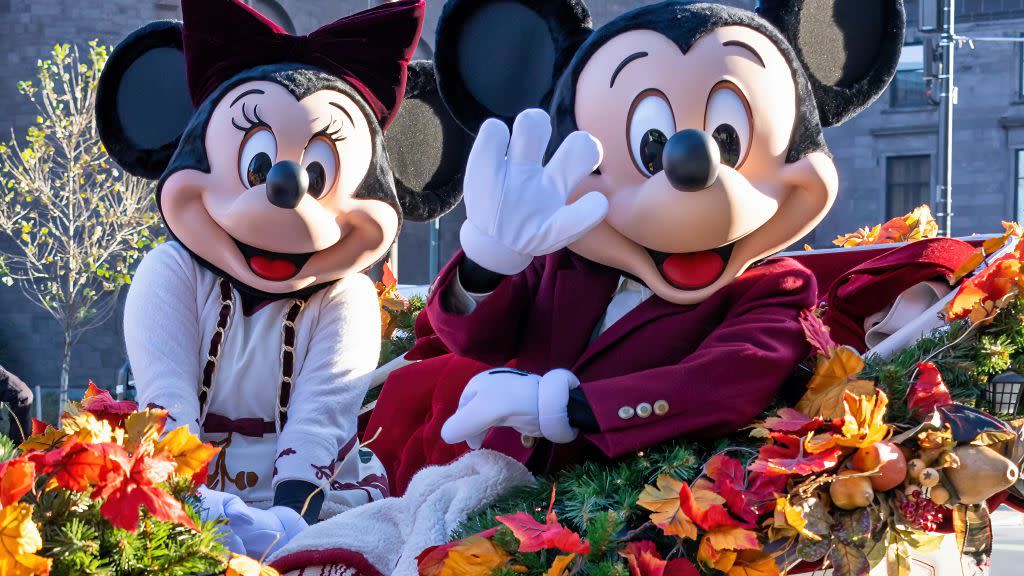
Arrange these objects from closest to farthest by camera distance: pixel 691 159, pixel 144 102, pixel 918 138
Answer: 1. pixel 691 159
2. pixel 144 102
3. pixel 918 138

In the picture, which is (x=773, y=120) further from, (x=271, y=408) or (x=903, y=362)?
(x=271, y=408)

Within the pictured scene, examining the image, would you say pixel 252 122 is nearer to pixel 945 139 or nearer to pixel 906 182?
pixel 945 139

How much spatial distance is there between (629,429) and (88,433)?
3.14 ft

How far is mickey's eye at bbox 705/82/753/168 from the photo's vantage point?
2.22 metres

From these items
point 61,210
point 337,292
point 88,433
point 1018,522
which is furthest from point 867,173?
point 88,433

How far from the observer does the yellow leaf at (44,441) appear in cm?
161

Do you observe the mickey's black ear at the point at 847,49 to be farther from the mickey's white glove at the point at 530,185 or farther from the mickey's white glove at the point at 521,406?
the mickey's white glove at the point at 521,406

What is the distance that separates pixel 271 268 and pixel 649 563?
133 cm

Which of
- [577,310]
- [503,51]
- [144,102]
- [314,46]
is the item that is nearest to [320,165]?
[314,46]

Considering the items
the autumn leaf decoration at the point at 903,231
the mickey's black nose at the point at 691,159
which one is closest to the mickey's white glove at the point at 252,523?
the mickey's black nose at the point at 691,159

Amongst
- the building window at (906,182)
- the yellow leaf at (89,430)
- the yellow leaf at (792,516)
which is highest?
the yellow leaf at (89,430)

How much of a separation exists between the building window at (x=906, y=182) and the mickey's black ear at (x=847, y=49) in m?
17.5

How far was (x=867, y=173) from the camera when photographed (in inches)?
755

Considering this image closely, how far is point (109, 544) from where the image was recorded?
1456 mm
